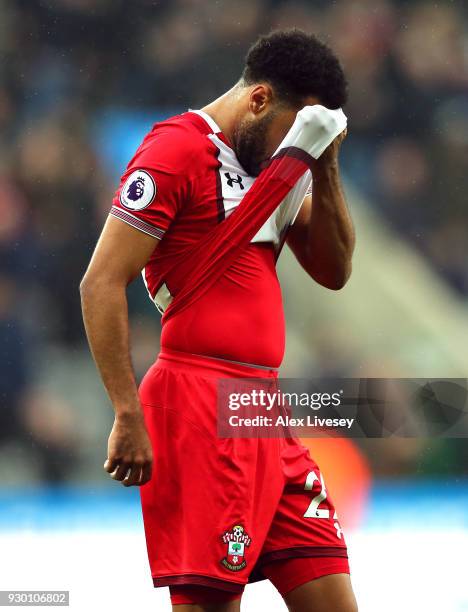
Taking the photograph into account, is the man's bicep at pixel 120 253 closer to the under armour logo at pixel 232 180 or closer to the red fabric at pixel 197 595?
the under armour logo at pixel 232 180

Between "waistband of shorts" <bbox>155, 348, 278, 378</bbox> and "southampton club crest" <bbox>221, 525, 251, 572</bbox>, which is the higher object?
"waistband of shorts" <bbox>155, 348, 278, 378</bbox>

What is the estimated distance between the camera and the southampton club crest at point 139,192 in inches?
86.4

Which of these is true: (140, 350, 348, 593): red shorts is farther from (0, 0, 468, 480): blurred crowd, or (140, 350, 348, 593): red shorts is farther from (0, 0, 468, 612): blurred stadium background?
(0, 0, 468, 480): blurred crowd

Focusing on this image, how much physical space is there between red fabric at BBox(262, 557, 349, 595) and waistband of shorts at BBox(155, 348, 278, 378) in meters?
0.43

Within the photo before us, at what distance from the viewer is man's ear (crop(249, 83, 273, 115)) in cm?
239

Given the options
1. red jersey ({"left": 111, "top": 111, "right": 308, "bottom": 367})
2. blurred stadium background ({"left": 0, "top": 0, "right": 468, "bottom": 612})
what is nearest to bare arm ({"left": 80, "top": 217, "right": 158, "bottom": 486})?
red jersey ({"left": 111, "top": 111, "right": 308, "bottom": 367})

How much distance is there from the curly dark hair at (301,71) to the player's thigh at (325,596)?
107 cm

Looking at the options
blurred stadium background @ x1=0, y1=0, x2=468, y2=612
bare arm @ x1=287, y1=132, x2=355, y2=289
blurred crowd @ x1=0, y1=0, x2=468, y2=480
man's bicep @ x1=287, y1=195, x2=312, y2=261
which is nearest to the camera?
bare arm @ x1=287, y1=132, x2=355, y2=289

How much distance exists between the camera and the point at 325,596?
92.5 inches

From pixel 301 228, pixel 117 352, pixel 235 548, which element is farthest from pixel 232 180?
pixel 235 548

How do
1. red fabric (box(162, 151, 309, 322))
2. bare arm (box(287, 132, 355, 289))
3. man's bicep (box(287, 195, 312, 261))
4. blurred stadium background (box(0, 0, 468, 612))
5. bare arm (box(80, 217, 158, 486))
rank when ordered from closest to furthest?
bare arm (box(80, 217, 158, 486))
red fabric (box(162, 151, 309, 322))
bare arm (box(287, 132, 355, 289))
man's bicep (box(287, 195, 312, 261))
blurred stadium background (box(0, 0, 468, 612))

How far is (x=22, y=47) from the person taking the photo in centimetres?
569

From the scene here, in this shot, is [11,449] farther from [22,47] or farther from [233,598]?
[233,598]

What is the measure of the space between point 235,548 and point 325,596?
275 mm
